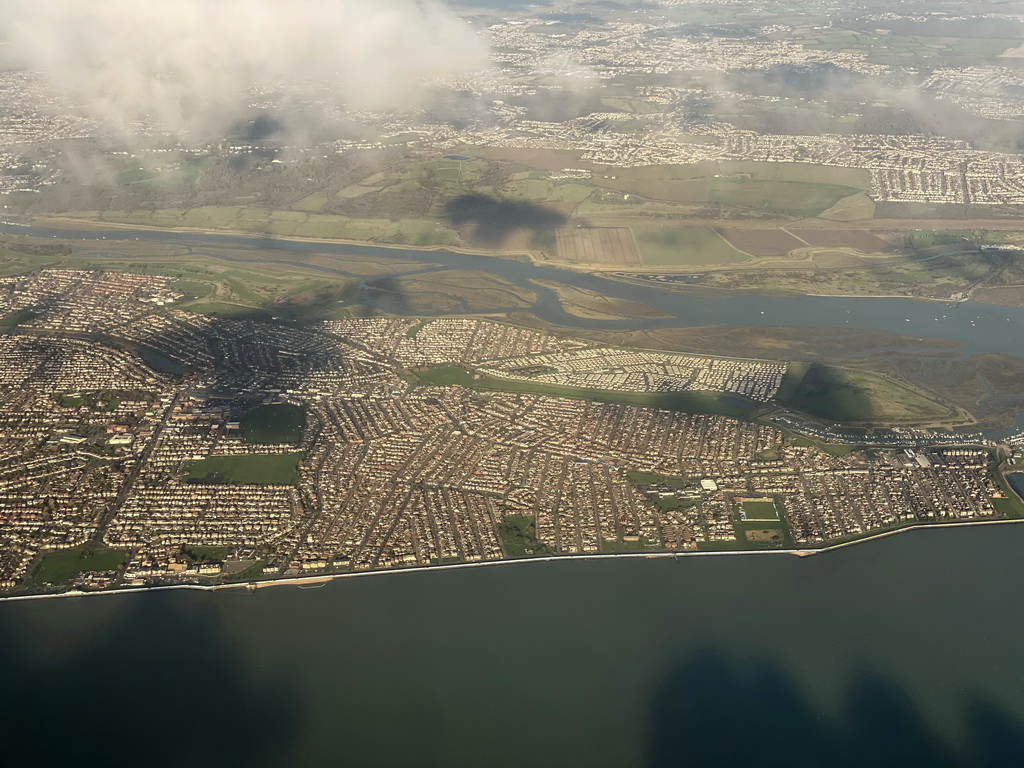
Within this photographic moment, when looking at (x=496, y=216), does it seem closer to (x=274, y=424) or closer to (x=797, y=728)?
(x=274, y=424)

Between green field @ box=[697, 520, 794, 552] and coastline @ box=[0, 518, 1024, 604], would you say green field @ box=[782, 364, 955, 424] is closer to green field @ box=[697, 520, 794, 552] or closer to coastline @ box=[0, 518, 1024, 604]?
coastline @ box=[0, 518, 1024, 604]

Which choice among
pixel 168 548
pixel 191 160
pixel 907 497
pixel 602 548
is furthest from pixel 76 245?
pixel 907 497

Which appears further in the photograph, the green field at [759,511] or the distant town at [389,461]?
the green field at [759,511]

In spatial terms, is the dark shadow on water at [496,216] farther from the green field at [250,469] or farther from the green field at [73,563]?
the green field at [73,563]

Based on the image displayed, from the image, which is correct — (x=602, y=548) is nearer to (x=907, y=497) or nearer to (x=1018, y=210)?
(x=907, y=497)

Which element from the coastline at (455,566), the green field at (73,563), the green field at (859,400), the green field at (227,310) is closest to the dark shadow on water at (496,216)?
the green field at (227,310)

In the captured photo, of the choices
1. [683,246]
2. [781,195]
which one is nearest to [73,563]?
[683,246]

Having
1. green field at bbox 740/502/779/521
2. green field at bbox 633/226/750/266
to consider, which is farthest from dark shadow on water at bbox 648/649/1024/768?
green field at bbox 633/226/750/266
